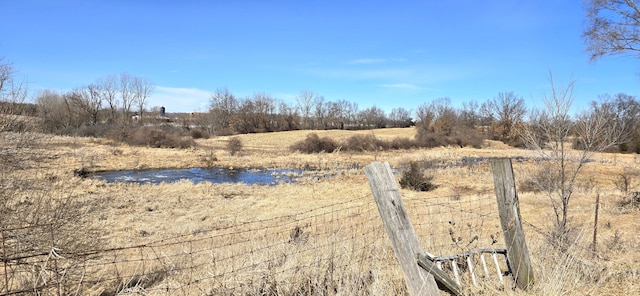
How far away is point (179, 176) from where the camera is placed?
27719 millimetres

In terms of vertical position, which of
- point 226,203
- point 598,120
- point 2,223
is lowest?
point 226,203

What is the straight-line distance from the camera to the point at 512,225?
12.3 ft

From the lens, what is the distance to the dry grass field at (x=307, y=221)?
13.2ft

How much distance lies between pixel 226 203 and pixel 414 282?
1570cm

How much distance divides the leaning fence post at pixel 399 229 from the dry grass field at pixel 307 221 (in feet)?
2.07

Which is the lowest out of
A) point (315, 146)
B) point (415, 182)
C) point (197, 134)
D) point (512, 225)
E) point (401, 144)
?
point (415, 182)

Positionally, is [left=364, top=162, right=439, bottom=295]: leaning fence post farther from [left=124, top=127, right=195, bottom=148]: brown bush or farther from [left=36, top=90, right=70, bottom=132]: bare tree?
[left=124, top=127, right=195, bottom=148]: brown bush

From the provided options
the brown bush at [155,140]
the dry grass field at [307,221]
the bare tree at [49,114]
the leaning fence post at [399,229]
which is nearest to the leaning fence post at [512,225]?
the dry grass field at [307,221]

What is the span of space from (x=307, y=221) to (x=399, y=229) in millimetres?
10106

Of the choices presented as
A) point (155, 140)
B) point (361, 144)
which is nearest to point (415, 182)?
point (361, 144)

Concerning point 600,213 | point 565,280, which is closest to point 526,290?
point 565,280

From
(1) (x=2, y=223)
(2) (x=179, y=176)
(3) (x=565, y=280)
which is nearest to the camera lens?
(3) (x=565, y=280)

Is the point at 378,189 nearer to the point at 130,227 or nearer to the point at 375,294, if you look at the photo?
the point at 375,294

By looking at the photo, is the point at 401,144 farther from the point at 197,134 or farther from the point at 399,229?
the point at 399,229
